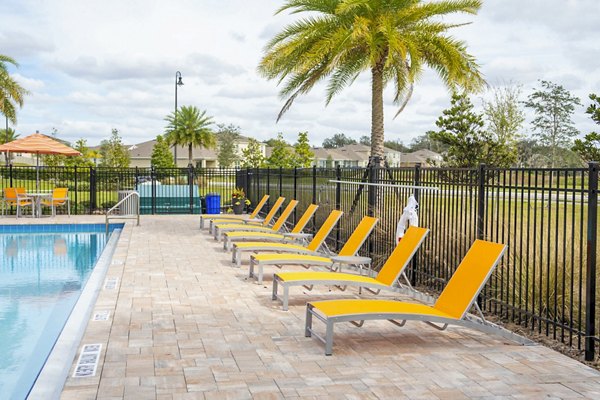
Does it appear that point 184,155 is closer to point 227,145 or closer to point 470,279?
point 227,145

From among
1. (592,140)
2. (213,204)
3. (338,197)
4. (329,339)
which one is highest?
(592,140)

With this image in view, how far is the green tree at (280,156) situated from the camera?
190 feet

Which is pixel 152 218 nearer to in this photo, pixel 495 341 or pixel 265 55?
pixel 265 55

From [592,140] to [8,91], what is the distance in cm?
2686

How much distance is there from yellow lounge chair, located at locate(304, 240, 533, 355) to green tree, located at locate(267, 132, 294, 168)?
50618mm

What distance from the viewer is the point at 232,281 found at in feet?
30.7

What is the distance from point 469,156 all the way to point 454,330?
31.2 m

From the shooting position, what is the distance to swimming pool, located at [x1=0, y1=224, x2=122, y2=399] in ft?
21.1

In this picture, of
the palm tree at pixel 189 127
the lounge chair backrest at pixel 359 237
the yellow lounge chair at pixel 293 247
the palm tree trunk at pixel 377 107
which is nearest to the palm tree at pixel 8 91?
the palm tree trunk at pixel 377 107

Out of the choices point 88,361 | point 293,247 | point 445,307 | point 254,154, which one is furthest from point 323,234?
point 254,154

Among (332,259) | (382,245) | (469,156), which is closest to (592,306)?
(332,259)

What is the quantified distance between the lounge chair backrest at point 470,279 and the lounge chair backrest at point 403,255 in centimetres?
106

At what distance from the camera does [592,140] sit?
2614 cm

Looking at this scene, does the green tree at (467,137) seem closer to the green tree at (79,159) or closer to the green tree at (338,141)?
the green tree at (79,159)
